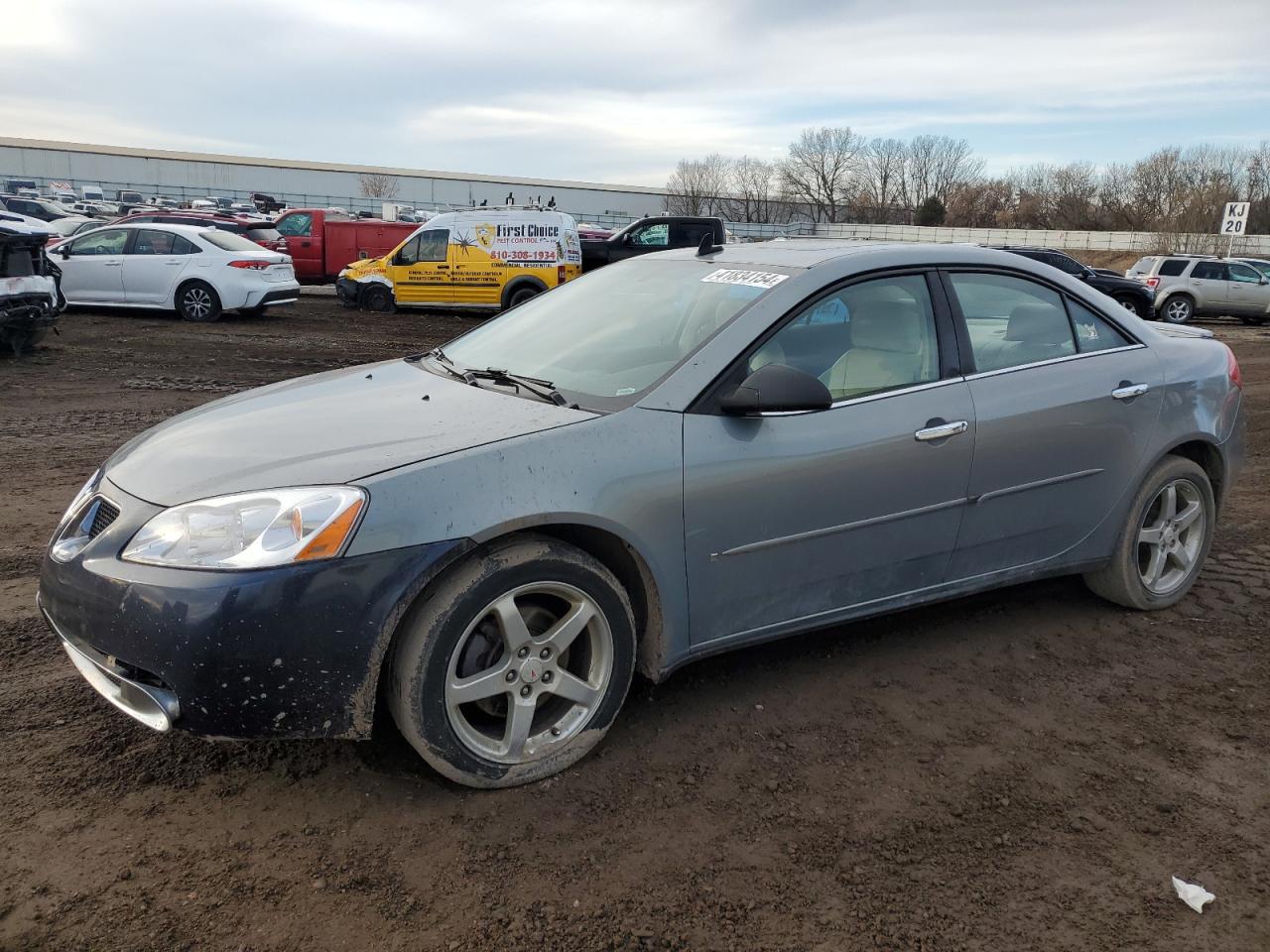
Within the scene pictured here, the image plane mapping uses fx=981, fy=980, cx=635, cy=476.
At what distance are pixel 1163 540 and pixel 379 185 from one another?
3546 inches

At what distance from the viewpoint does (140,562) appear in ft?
8.51

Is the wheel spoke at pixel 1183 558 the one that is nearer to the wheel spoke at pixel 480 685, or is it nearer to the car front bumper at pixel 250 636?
the wheel spoke at pixel 480 685

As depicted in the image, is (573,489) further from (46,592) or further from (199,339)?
(199,339)

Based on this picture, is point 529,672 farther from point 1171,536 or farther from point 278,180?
point 278,180

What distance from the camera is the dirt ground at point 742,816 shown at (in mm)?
2352

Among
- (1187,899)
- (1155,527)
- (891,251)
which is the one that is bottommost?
(1187,899)

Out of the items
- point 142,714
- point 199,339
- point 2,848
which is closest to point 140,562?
point 142,714

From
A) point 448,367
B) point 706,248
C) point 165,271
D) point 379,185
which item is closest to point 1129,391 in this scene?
point 706,248

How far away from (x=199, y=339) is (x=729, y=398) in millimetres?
12343

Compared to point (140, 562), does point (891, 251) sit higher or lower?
higher

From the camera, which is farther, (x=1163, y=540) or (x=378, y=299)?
(x=378, y=299)

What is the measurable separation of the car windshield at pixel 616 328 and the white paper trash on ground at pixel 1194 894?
201 centimetres

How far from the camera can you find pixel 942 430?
11.5 ft

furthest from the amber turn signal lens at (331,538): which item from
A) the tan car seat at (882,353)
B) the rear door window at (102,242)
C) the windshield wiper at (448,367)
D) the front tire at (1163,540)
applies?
the rear door window at (102,242)
